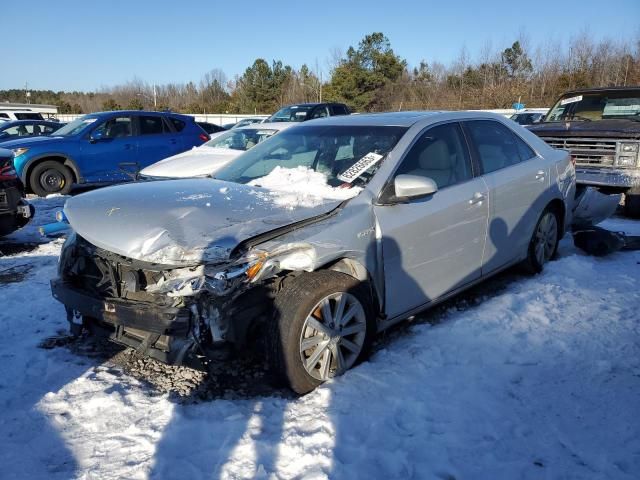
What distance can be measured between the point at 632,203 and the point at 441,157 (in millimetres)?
5055

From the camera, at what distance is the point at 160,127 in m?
11.9

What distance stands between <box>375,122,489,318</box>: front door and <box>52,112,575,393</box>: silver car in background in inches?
0.5

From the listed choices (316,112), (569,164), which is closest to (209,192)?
(569,164)

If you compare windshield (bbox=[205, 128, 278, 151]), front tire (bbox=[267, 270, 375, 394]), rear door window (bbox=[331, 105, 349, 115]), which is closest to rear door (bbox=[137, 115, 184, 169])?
windshield (bbox=[205, 128, 278, 151])

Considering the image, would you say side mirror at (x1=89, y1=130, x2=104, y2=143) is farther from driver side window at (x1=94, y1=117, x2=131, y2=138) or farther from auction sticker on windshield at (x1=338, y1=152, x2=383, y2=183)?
auction sticker on windshield at (x1=338, y1=152, x2=383, y2=183)

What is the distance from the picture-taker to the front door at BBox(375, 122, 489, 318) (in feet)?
11.5

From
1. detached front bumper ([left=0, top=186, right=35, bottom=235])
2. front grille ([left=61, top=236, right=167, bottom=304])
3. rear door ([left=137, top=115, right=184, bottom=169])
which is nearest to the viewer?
front grille ([left=61, top=236, right=167, bottom=304])

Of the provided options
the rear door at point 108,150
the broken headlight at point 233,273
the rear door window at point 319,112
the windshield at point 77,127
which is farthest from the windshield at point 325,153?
the rear door window at point 319,112

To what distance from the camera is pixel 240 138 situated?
9.63m

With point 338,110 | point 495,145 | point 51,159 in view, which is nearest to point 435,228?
point 495,145

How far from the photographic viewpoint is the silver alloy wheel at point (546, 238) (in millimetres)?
5055

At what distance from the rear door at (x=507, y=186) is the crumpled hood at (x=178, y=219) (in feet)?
5.36

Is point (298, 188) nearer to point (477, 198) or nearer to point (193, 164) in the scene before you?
point (477, 198)

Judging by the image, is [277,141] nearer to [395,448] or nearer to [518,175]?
[518,175]
